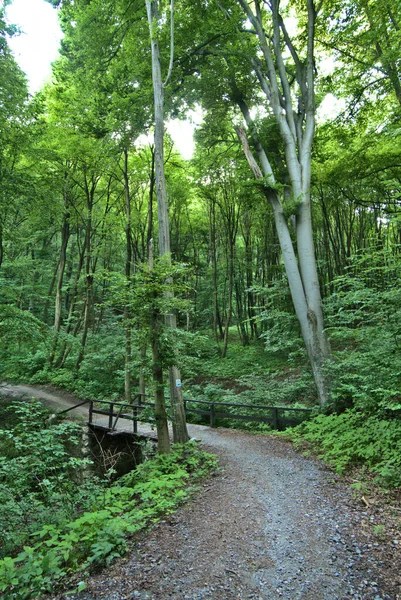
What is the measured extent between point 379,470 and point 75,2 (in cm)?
1289

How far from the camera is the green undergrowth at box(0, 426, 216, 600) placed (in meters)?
2.73

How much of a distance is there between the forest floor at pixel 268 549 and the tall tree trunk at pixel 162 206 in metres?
1.94

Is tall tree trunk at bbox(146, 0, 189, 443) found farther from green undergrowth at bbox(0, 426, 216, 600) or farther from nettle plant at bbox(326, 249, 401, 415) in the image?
nettle plant at bbox(326, 249, 401, 415)

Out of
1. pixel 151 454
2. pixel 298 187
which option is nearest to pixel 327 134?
pixel 298 187

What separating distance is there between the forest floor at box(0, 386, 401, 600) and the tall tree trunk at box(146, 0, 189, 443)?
1.94 meters

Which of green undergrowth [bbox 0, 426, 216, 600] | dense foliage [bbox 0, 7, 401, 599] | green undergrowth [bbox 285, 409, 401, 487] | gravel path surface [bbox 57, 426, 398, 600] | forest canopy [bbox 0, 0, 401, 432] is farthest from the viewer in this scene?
forest canopy [bbox 0, 0, 401, 432]

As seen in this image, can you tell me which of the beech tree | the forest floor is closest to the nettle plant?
the beech tree

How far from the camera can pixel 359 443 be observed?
518 centimetres

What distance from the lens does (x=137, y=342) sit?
5676 mm

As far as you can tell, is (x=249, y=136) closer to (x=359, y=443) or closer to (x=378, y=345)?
(x=378, y=345)

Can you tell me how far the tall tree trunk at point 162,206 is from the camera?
6.58 meters

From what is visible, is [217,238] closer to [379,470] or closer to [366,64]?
[366,64]

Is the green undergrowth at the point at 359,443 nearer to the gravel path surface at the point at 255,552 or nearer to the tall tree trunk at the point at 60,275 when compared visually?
the gravel path surface at the point at 255,552

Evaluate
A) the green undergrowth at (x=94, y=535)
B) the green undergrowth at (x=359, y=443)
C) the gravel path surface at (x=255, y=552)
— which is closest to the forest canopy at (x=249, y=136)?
the green undergrowth at (x=359, y=443)
